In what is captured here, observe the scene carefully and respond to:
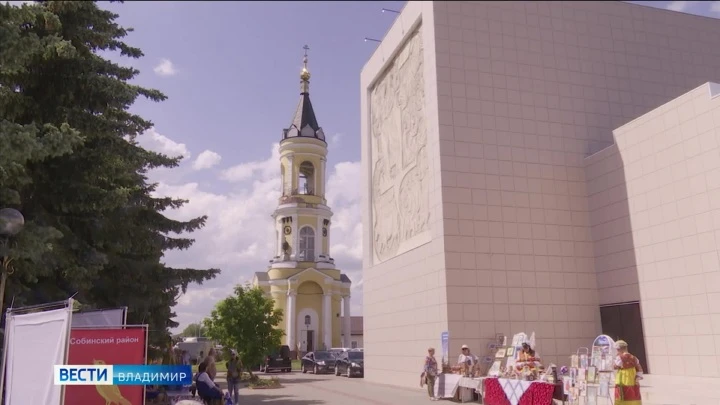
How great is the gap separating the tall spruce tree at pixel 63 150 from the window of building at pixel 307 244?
3720 centimetres

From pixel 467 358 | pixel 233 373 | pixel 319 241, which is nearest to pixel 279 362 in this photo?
pixel 319 241

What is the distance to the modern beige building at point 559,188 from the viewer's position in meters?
16.8

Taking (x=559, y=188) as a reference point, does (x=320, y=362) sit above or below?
below

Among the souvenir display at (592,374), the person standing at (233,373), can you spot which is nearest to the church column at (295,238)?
the person standing at (233,373)

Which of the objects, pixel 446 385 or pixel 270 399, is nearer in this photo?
pixel 446 385

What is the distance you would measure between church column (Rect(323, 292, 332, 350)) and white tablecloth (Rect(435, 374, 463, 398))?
3336cm

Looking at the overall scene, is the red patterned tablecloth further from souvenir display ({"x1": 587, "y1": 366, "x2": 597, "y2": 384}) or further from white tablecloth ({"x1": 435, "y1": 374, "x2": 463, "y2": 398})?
white tablecloth ({"x1": 435, "y1": 374, "x2": 463, "y2": 398})

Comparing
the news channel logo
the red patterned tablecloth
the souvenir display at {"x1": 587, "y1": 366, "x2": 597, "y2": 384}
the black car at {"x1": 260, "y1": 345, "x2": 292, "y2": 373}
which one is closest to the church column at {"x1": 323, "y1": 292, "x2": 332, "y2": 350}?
the black car at {"x1": 260, "y1": 345, "x2": 292, "y2": 373}

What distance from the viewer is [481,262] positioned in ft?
62.1

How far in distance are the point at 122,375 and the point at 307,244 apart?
43.2 m

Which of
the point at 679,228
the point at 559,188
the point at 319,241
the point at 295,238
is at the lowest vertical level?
the point at 679,228

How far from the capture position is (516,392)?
13.0 m

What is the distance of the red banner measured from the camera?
8.85m

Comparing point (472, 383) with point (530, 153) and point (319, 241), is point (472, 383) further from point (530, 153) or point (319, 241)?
point (319, 241)
